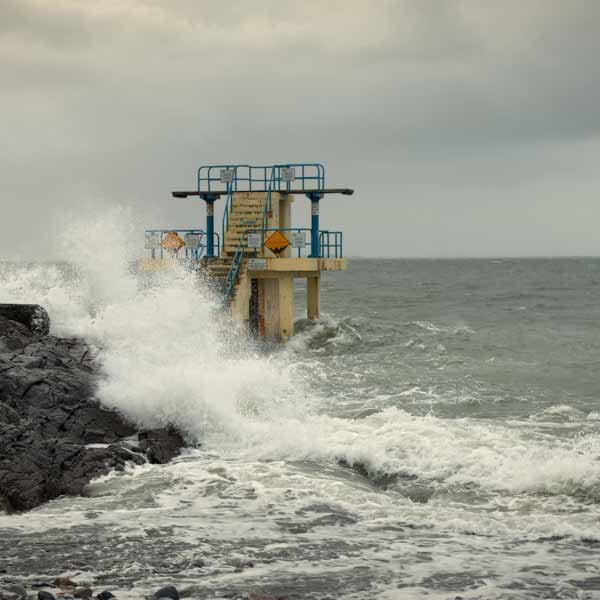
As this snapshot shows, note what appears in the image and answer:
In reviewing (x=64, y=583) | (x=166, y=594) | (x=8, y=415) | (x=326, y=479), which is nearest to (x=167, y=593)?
(x=166, y=594)

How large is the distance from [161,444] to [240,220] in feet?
44.8

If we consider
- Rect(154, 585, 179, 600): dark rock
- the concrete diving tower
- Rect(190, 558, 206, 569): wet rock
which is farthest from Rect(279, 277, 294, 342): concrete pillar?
Rect(154, 585, 179, 600): dark rock

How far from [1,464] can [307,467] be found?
3.28 meters

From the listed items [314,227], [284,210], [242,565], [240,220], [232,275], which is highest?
[284,210]

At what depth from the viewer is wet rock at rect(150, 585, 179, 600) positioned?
6.51 m

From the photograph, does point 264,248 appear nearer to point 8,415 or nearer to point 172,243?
point 172,243

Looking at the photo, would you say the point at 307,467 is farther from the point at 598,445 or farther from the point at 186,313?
the point at 186,313

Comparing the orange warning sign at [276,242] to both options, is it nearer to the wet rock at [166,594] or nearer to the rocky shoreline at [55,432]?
the rocky shoreline at [55,432]

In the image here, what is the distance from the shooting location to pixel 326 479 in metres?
10.0

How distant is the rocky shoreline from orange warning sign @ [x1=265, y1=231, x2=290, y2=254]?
30.0ft

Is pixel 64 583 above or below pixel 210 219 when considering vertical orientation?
below

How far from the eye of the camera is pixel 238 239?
23969 mm

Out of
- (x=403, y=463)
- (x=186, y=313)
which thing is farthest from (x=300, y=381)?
(x=403, y=463)

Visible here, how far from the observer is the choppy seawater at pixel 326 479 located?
23.6 ft
